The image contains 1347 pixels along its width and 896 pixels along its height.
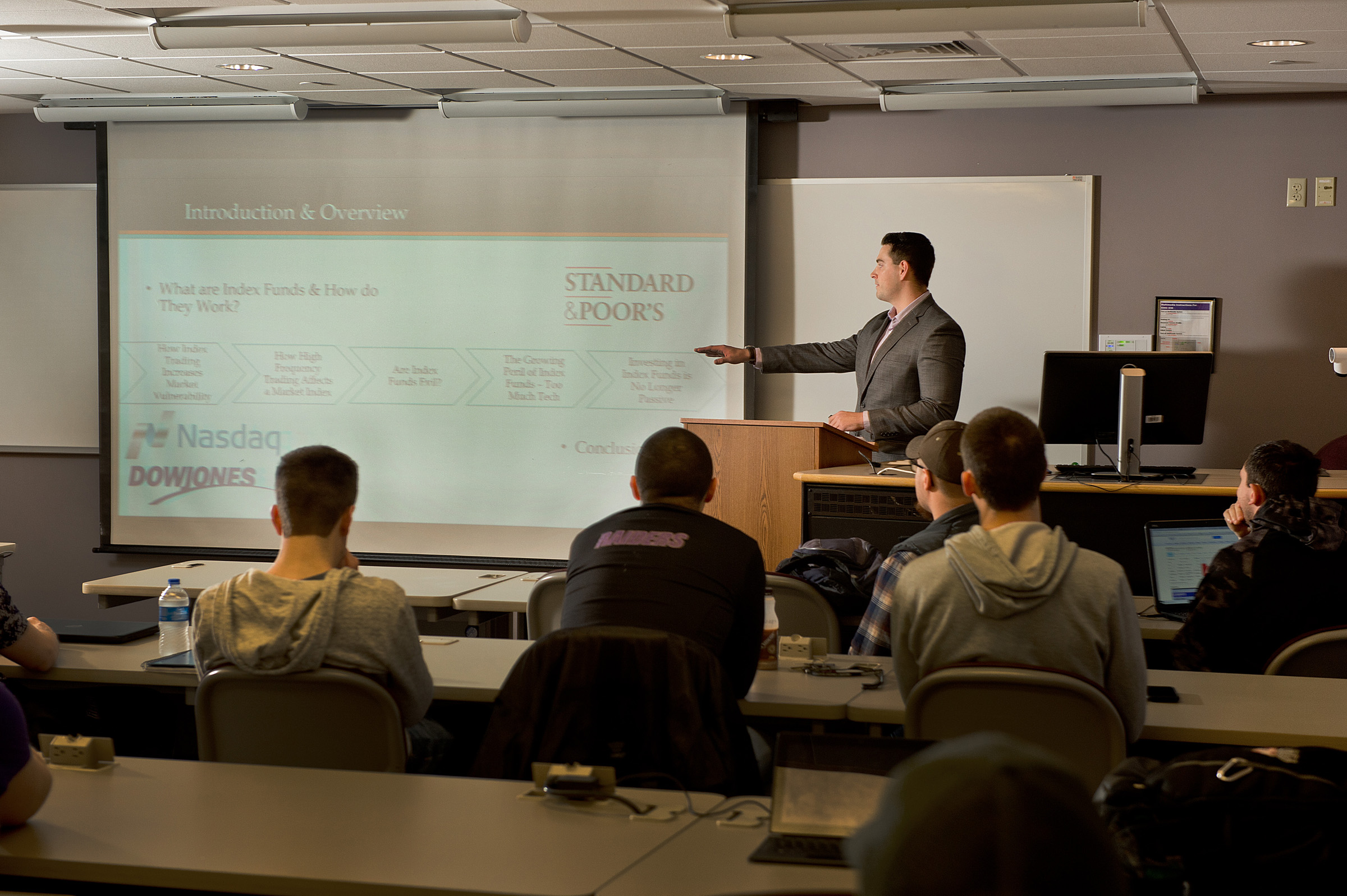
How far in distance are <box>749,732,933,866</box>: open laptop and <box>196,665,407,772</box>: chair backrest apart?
0.82 metres

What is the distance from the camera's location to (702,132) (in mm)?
5961

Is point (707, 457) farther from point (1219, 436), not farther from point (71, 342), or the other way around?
point (71, 342)

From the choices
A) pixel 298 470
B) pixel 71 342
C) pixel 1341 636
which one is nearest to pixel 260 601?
pixel 298 470

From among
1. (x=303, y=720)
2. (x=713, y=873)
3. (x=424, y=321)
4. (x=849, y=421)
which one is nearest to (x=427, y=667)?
(x=303, y=720)

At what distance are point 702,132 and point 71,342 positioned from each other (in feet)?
12.3

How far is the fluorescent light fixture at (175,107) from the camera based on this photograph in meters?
6.11

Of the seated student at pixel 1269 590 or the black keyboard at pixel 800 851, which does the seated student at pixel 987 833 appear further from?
the seated student at pixel 1269 590

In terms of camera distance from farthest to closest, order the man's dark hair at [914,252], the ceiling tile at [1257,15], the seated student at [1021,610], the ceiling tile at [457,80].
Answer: the ceiling tile at [457,80] < the man's dark hair at [914,252] < the ceiling tile at [1257,15] < the seated student at [1021,610]

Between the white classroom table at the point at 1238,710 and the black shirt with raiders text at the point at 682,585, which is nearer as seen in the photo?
the white classroom table at the point at 1238,710

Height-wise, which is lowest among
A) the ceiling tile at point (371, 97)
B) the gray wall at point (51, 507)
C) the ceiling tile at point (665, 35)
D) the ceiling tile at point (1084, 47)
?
the gray wall at point (51, 507)

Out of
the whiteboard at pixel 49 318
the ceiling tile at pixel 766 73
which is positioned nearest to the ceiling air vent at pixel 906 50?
the ceiling tile at pixel 766 73

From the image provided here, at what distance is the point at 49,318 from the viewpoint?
6.82 m

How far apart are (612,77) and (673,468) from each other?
331 cm

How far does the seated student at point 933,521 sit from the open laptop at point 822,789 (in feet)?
3.41
